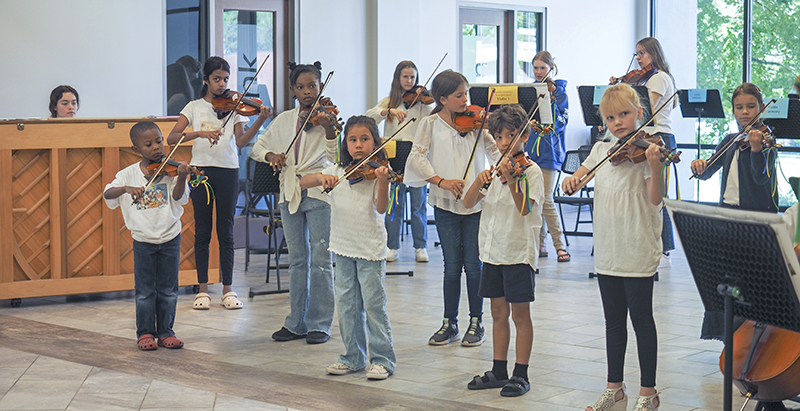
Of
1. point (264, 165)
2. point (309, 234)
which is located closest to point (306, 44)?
point (264, 165)

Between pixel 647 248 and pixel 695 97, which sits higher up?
pixel 695 97

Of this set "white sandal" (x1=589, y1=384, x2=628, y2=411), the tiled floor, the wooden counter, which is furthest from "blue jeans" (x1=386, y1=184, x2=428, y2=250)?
"white sandal" (x1=589, y1=384, x2=628, y2=411)

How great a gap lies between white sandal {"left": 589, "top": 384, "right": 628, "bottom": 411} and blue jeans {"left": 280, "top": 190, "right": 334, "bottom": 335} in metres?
1.66

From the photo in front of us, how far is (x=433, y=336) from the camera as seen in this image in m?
4.37

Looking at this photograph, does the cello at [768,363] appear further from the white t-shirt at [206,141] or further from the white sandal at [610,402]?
the white t-shirt at [206,141]

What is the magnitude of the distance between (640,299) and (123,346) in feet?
8.46

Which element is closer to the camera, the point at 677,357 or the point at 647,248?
the point at 647,248

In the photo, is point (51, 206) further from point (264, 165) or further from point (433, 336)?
point (433, 336)

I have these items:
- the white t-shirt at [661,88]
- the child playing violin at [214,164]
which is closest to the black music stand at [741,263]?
the child playing violin at [214,164]

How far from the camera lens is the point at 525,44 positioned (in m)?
10.5

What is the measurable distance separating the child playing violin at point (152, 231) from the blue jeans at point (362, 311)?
98cm

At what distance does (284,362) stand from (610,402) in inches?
61.9

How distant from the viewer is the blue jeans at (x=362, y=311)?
3729 millimetres

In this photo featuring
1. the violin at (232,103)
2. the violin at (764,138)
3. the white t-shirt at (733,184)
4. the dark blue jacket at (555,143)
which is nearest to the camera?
the violin at (764,138)
